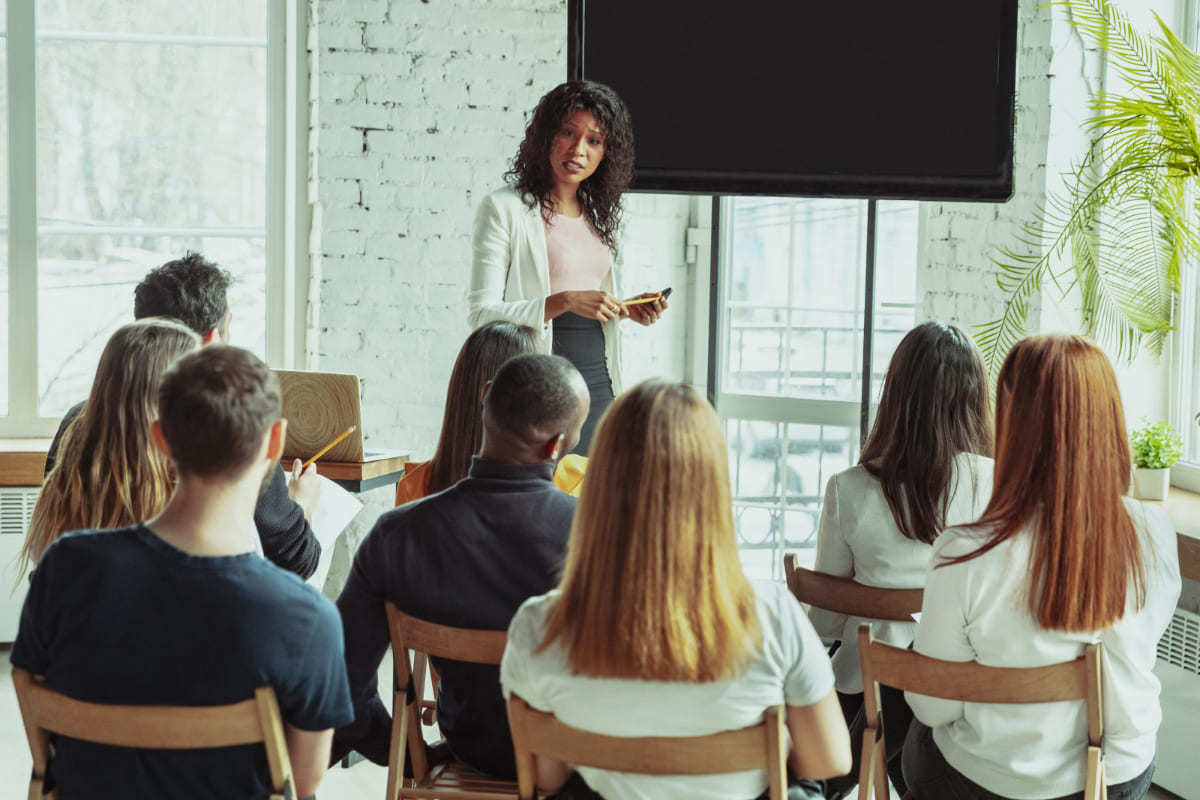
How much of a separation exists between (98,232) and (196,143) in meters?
0.40

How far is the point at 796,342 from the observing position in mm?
3971

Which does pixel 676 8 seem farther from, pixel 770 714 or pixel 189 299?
pixel 770 714

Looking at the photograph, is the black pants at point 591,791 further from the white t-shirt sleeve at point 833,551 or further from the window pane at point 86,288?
the window pane at point 86,288

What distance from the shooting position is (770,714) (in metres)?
1.32

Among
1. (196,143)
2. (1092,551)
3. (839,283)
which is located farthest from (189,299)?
(839,283)

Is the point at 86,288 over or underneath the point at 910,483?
over

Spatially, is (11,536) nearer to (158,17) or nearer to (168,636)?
(158,17)

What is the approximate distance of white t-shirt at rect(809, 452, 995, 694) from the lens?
2082mm

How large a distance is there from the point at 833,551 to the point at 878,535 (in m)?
0.09

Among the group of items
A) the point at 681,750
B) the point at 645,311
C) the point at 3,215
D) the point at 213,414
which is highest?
the point at 3,215

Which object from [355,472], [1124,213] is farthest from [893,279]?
[355,472]

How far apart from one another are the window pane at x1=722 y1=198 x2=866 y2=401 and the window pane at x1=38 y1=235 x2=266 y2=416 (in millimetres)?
1538

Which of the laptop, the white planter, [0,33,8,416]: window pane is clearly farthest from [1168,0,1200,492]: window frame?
[0,33,8,416]: window pane

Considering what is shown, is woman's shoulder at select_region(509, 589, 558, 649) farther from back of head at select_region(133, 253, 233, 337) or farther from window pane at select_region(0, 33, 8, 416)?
window pane at select_region(0, 33, 8, 416)
